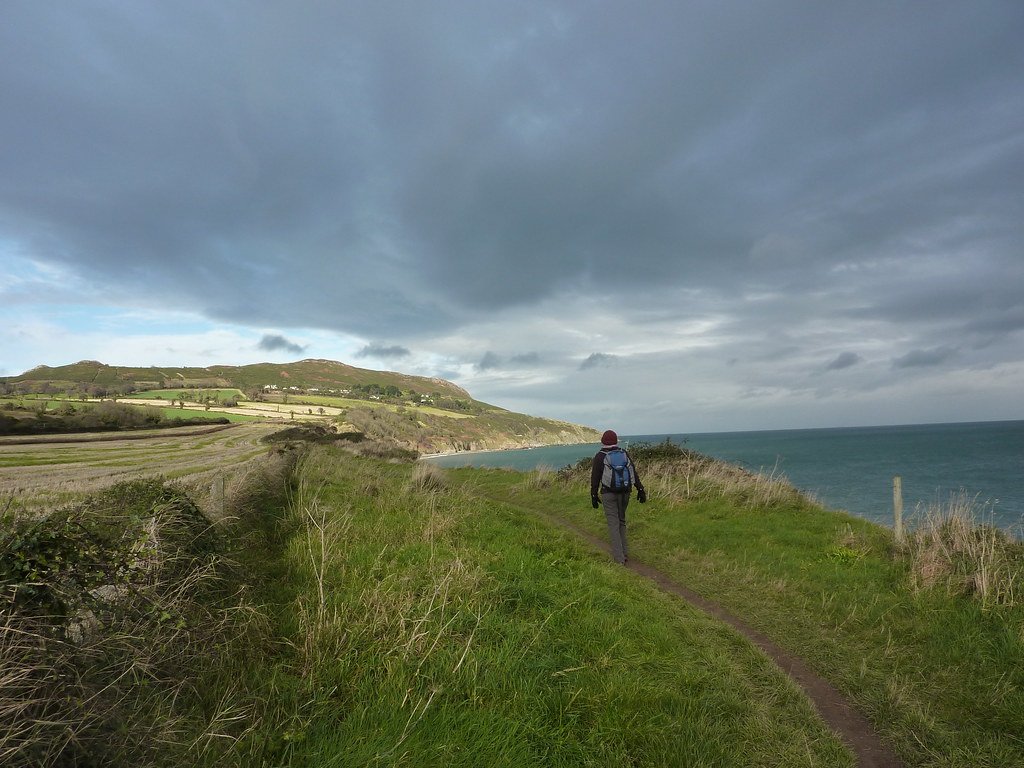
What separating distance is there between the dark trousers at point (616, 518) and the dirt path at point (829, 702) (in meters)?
1.88

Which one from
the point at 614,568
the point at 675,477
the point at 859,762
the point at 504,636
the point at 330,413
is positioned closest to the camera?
the point at 859,762

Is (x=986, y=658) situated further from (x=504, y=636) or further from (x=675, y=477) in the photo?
(x=675, y=477)

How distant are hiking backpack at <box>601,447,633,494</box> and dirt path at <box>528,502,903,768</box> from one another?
237cm

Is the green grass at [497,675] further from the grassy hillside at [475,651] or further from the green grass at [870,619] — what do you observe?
the green grass at [870,619]

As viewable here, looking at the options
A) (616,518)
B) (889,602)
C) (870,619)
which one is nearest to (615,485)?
(616,518)

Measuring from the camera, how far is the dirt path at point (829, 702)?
4.89 m

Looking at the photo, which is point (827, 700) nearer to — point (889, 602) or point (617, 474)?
point (889, 602)

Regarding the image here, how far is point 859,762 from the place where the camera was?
4758 mm

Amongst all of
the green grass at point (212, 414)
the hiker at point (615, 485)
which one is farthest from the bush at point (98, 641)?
the green grass at point (212, 414)

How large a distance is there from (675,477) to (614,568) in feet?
33.5

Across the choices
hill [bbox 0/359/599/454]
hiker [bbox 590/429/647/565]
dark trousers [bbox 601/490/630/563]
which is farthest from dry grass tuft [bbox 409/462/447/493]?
hill [bbox 0/359/599/454]

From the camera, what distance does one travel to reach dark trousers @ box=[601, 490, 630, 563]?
35.0 ft

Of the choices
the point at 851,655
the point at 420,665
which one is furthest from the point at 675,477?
the point at 420,665

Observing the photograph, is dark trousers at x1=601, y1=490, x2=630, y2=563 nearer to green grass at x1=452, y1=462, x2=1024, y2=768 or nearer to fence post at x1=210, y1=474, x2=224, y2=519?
green grass at x1=452, y1=462, x2=1024, y2=768
